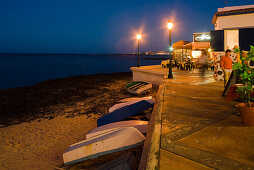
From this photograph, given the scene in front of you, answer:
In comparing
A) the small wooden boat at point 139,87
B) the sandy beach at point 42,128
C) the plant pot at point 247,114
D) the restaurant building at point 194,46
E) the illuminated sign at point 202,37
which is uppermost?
the illuminated sign at point 202,37

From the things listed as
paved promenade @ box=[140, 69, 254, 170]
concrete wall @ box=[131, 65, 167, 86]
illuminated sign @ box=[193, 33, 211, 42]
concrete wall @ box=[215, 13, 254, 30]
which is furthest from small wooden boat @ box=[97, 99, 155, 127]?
illuminated sign @ box=[193, 33, 211, 42]

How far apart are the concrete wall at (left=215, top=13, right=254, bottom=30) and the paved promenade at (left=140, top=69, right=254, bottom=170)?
10489 millimetres

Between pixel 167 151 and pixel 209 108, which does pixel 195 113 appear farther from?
pixel 167 151

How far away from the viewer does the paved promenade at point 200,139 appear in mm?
2896

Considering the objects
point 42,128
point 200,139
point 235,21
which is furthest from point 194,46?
point 200,139

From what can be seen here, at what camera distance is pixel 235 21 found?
13.9 m

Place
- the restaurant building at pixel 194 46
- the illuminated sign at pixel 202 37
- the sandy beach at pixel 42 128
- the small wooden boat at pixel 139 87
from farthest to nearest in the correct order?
the illuminated sign at pixel 202 37
the restaurant building at pixel 194 46
the small wooden boat at pixel 139 87
the sandy beach at pixel 42 128

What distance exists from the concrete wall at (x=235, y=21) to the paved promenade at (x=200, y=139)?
1049 cm

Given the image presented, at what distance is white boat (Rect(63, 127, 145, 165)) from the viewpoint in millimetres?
4863

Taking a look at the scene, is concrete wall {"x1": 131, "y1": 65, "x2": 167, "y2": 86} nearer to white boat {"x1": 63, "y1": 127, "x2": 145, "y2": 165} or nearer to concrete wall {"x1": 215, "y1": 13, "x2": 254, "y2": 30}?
concrete wall {"x1": 215, "y1": 13, "x2": 254, "y2": 30}

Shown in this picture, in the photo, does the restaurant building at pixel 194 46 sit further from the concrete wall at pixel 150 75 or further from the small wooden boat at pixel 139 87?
the small wooden boat at pixel 139 87

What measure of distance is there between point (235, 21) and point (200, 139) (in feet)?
43.5

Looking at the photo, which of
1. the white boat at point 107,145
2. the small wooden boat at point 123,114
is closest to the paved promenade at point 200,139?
the white boat at point 107,145

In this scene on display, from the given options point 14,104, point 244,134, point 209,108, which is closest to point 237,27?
point 209,108
